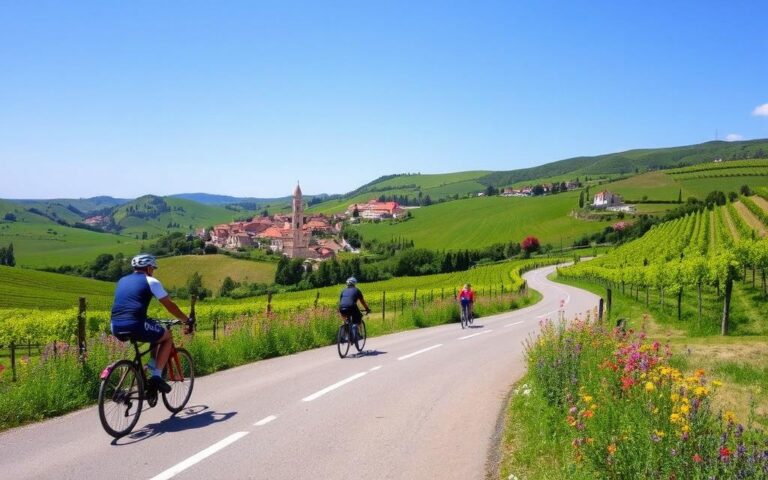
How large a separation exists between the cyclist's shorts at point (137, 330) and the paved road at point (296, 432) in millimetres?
1136

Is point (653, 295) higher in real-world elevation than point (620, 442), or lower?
lower

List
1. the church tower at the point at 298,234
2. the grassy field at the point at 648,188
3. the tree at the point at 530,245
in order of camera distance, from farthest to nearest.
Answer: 1. the church tower at the point at 298,234
2. the grassy field at the point at 648,188
3. the tree at the point at 530,245

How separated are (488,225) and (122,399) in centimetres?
14036

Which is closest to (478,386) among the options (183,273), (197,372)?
(197,372)

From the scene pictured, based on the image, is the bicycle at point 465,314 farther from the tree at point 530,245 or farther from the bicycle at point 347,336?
the tree at point 530,245

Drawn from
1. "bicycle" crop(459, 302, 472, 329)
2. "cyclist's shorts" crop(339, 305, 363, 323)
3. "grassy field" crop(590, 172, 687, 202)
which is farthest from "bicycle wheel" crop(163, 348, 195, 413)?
"grassy field" crop(590, 172, 687, 202)

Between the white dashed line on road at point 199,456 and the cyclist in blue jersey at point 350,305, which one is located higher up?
the cyclist in blue jersey at point 350,305

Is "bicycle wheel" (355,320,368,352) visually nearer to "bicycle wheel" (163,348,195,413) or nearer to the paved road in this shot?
the paved road

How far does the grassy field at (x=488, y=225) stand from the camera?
125900 millimetres

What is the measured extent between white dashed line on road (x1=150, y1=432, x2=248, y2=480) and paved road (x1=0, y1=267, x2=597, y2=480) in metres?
0.01

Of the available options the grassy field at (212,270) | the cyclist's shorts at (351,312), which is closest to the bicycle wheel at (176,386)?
the cyclist's shorts at (351,312)

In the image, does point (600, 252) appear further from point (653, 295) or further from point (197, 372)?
point (197, 372)

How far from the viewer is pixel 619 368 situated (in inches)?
262

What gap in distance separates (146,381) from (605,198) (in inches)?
6093
